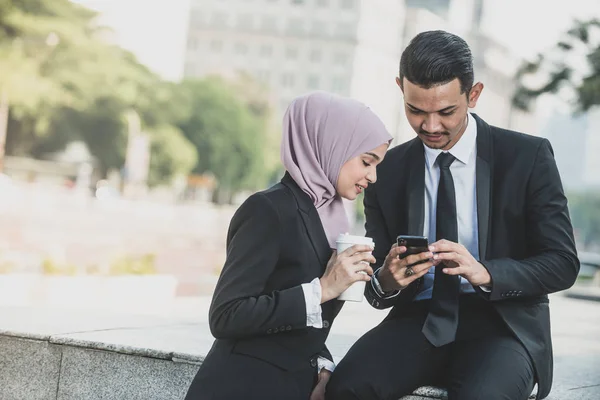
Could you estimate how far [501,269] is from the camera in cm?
296

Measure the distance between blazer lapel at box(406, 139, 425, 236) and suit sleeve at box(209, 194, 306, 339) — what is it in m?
0.67

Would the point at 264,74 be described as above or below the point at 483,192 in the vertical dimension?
below

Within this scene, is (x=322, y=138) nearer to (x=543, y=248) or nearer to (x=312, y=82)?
(x=543, y=248)

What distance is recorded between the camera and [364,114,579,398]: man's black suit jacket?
3.02 meters

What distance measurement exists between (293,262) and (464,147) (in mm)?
851

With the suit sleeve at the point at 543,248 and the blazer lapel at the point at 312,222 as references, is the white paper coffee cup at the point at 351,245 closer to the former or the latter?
the blazer lapel at the point at 312,222

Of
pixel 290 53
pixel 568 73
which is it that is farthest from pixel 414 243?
pixel 290 53

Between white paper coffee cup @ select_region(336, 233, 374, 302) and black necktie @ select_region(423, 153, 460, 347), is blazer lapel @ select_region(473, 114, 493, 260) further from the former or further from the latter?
white paper coffee cup @ select_region(336, 233, 374, 302)

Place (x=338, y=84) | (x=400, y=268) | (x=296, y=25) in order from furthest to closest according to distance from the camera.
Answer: (x=296, y=25) → (x=338, y=84) → (x=400, y=268)

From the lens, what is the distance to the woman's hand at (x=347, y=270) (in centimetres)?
262

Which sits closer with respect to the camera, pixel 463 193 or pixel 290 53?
pixel 463 193

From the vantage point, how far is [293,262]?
2.75m

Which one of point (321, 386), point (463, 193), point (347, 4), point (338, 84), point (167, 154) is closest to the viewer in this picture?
point (321, 386)

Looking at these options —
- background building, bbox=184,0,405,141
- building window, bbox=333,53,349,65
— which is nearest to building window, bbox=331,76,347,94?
background building, bbox=184,0,405,141
